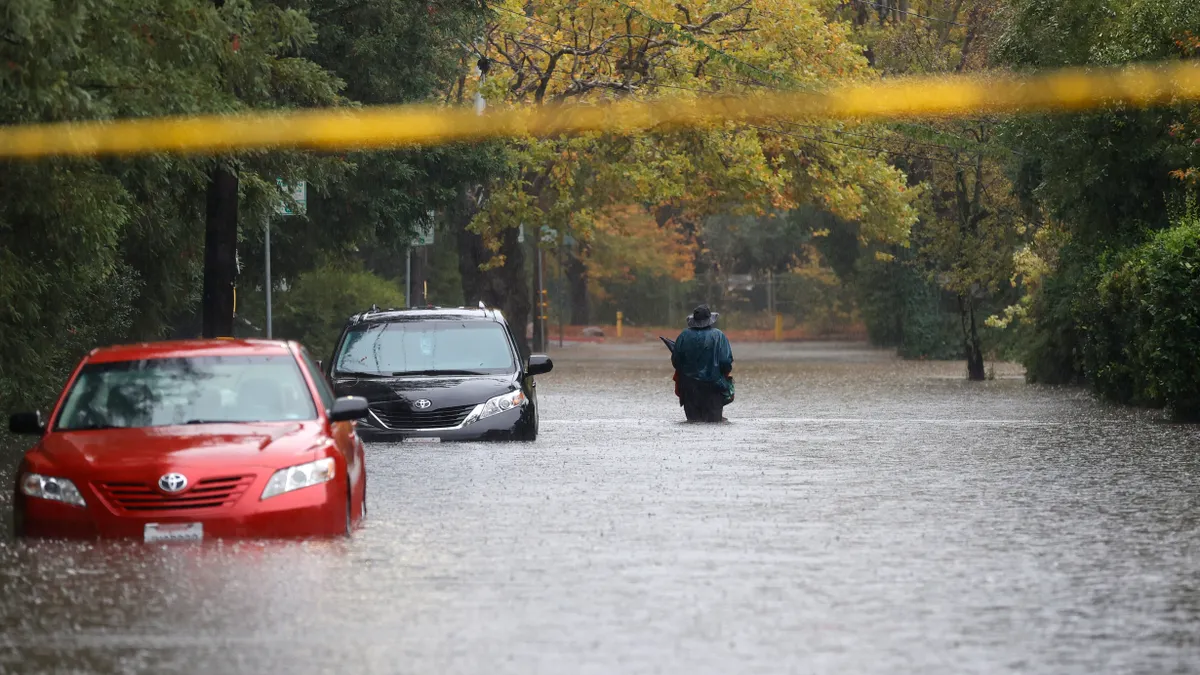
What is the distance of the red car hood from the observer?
41.4 feet

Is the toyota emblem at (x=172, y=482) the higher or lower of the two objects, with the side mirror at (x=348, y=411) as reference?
lower

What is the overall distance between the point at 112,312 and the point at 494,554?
17713 millimetres

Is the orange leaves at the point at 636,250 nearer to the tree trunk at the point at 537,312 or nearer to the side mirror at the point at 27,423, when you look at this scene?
the tree trunk at the point at 537,312

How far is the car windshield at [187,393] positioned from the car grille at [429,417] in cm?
821

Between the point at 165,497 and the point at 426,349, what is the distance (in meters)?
11.1

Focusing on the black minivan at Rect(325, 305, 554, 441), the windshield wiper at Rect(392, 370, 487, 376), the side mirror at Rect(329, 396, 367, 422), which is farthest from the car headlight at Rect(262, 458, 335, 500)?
the windshield wiper at Rect(392, 370, 487, 376)

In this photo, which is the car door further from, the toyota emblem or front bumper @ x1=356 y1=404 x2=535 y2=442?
front bumper @ x1=356 y1=404 x2=535 y2=442

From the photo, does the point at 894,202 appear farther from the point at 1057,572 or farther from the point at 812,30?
the point at 1057,572

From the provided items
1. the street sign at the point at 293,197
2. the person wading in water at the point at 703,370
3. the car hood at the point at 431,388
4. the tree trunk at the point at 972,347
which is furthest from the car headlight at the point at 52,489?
the tree trunk at the point at 972,347

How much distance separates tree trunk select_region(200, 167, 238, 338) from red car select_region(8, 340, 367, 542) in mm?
12805

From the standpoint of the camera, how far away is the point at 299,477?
12.8 m

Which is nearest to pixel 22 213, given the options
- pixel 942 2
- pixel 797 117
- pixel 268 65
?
pixel 268 65

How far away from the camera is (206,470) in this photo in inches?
494

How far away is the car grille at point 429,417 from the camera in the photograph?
73.5 feet
